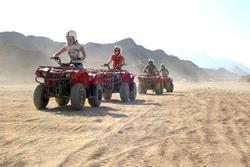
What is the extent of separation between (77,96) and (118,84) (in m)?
5.50

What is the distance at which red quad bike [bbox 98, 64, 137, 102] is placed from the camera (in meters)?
16.7

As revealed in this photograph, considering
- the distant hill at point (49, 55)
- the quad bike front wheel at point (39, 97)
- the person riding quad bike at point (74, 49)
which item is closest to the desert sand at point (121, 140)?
the quad bike front wheel at point (39, 97)

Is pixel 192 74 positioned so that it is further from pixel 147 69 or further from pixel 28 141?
pixel 28 141

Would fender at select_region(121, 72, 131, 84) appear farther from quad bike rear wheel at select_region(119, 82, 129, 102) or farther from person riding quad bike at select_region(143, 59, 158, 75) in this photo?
person riding quad bike at select_region(143, 59, 158, 75)

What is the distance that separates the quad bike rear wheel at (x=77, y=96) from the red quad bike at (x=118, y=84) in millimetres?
3858

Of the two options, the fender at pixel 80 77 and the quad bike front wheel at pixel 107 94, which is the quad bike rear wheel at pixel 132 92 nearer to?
the quad bike front wheel at pixel 107 94

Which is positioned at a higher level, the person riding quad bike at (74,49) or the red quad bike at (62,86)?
the person riding quad bike at (74,49)

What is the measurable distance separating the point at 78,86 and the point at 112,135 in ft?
14.7

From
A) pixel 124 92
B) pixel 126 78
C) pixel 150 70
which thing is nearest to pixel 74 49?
pixel 124 92

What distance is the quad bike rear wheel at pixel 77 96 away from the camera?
12.2m

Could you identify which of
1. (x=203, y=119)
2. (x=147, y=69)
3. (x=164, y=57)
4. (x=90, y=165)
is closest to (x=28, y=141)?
(x=90, y=165)

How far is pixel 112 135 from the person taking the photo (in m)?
8.04

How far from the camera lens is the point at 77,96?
40.1 ft

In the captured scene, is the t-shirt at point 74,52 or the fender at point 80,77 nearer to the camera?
the fender at point 80,77
